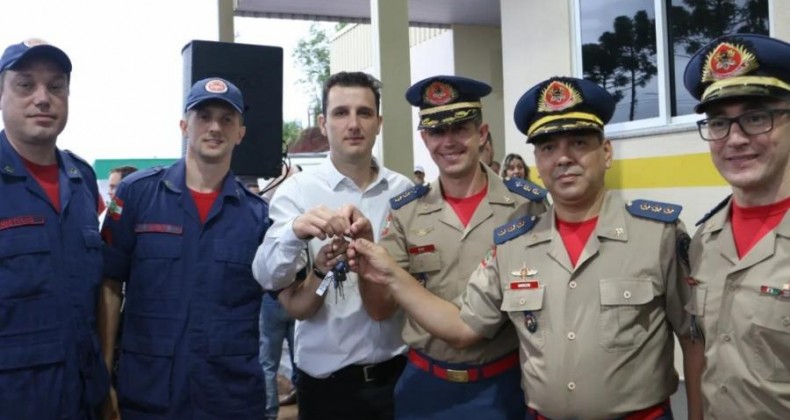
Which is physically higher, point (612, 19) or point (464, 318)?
point (612, 19)

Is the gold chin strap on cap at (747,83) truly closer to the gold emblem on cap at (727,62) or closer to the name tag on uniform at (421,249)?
the gold emblem on cap at (727,62)

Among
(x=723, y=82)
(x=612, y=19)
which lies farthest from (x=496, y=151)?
(x=723, y=82)

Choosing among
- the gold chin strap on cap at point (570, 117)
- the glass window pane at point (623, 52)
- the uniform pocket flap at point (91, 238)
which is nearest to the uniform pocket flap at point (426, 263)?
the gold chin strap on cap at point (570, 117)

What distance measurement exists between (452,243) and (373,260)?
29 centimetres

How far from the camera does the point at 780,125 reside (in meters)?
1.59

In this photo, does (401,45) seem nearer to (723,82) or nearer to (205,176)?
(205,176)

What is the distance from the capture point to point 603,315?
1779mm

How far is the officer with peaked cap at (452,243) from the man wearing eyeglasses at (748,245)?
63cm

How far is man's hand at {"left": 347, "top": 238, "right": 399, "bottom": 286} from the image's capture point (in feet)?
6.85

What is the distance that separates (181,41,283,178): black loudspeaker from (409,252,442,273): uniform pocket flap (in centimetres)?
235

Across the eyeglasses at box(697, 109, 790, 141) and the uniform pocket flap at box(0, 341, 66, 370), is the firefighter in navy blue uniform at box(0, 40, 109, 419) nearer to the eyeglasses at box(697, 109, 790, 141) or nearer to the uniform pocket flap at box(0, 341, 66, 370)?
the uniform pocket flap at box(0, 341, 66, 370)

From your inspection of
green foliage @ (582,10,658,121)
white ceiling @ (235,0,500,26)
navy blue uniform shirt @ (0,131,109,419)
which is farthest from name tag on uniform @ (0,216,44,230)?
white ceiling @ (235,0,500,26)

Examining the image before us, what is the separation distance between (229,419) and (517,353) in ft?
3.23

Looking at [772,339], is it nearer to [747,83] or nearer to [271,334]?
[747,83]
